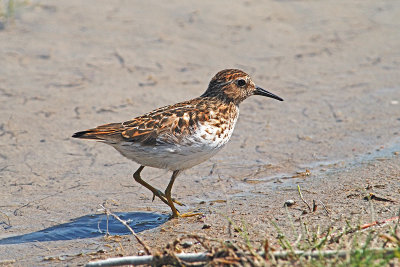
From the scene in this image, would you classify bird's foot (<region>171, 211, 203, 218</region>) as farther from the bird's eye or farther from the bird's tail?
the bird's eye

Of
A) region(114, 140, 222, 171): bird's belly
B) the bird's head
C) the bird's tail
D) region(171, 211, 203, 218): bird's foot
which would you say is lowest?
region(171, 211, 203, 218): bird's foot

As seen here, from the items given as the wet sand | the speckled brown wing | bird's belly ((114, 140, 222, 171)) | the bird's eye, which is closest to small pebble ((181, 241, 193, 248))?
the wet sand

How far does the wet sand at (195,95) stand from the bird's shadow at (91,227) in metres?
0.12

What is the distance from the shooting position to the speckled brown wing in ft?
20.8

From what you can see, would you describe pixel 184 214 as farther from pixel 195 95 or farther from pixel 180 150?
pixel 195 95

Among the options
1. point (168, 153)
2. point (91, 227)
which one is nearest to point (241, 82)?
point (168, 153)

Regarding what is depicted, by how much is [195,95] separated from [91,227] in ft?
13.1

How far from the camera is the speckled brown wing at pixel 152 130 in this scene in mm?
6336

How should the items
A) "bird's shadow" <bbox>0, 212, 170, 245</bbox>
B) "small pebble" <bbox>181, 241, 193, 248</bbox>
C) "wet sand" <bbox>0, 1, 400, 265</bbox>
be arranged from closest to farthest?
"small pebble" <bbox>181, 241, 193, 248</bbox> < "bird's shadow" <bbox>0, 212, 170, 245</bbox> < "wet sand" <bbox>0, 1, 400, 265</bbox>

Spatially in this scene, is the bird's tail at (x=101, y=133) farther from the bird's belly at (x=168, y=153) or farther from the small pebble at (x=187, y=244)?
the small pebble at (x=187, y=244)

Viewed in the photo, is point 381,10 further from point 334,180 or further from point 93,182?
point 93,182

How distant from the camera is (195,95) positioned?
9930 mm

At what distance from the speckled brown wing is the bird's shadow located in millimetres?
912

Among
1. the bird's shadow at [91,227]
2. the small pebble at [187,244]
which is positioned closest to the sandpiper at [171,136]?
the bird's shadow at [91,227]
